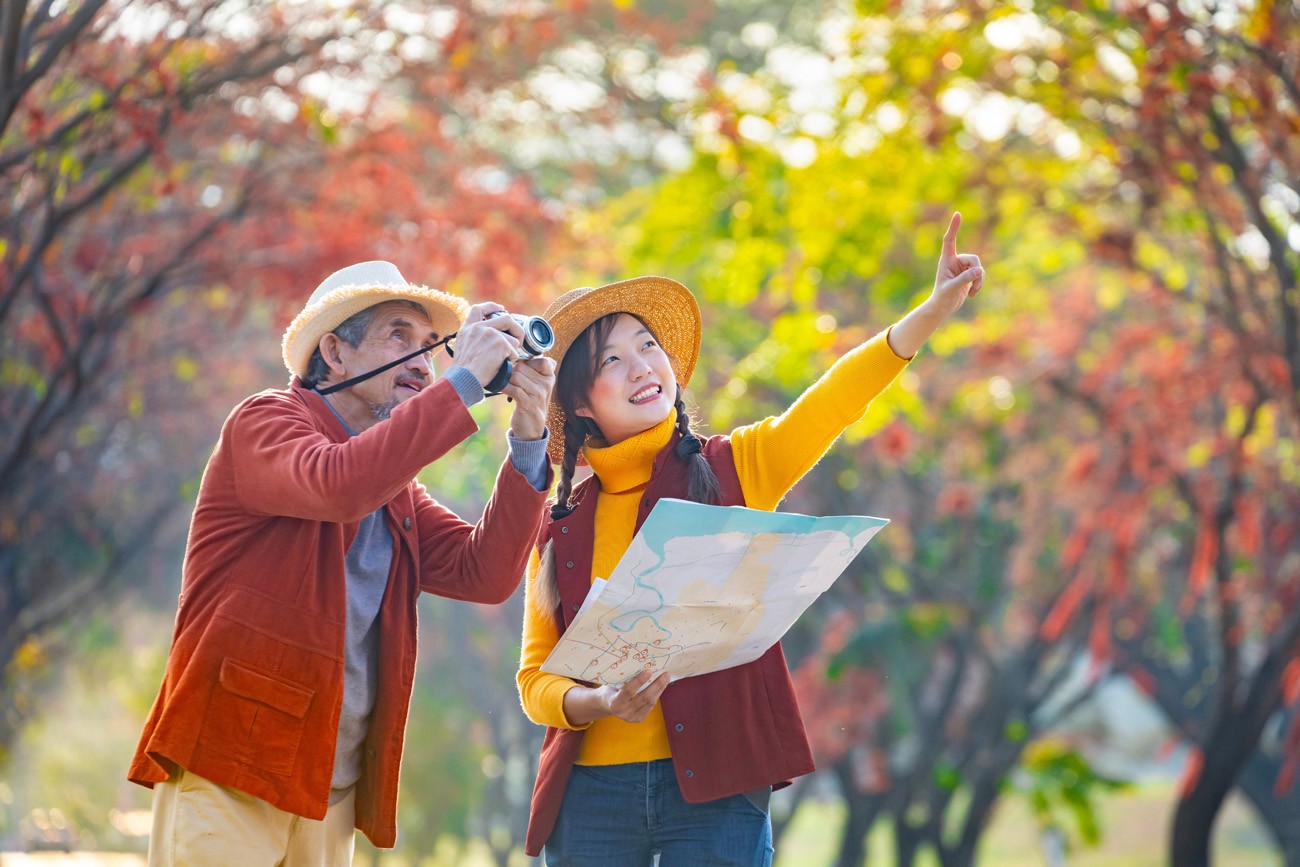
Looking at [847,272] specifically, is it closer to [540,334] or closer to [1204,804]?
[1204,804]

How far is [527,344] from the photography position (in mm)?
3195

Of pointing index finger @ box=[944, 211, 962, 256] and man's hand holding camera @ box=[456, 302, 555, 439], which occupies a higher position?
man's hand holding camera @ box=[456, 302, 555, 439]

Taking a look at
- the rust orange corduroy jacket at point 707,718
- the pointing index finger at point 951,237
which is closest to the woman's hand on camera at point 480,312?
the rust orange corduroy jacket at point 707,718

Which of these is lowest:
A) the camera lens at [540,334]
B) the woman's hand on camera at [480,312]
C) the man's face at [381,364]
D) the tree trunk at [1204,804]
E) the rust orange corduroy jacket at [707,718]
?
the tree trunk at [1204,804]

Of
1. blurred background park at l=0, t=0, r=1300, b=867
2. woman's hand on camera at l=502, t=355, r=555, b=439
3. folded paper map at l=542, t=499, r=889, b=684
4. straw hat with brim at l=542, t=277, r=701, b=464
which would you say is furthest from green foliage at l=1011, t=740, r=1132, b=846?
woman's hand on camera at l=502, t=355, r=555, b=439

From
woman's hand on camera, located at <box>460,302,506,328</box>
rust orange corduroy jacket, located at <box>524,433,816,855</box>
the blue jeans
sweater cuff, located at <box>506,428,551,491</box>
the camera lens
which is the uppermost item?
woman's hand on camera, located at <box>460,302,506,328</box>

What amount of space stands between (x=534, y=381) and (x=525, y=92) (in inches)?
308

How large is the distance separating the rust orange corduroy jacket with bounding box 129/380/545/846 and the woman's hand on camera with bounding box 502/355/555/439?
23 centimetres

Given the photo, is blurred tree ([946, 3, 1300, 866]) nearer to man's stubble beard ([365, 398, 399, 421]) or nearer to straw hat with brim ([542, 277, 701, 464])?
straw hat with brim ([542, 277, 701, 464])

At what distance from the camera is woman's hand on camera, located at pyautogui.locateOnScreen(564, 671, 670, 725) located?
9.83 feet

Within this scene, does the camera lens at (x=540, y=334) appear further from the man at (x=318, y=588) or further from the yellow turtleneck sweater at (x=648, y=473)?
the yellow turtleneck sweater at (x=648, y=473)

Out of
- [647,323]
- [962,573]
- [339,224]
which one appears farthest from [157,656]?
[647,323]

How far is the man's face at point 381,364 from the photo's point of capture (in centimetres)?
347

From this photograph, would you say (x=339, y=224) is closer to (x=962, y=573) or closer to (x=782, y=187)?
(x=782, y=187)
